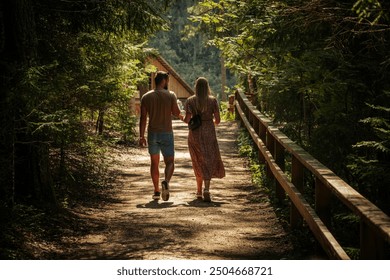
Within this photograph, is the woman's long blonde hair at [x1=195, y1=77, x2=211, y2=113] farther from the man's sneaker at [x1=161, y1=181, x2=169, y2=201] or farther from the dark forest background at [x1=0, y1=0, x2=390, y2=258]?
the man's sneaker at [x1=161, y1=181, x2=169, y2=201]

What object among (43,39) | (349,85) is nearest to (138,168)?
(43,39)

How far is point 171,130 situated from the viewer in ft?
34.5

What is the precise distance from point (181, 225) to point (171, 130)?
94.1 inches

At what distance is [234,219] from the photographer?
9102 mm

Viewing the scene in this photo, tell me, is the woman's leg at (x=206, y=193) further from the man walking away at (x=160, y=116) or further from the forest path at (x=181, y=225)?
the man walking away at (x=160, y=116)

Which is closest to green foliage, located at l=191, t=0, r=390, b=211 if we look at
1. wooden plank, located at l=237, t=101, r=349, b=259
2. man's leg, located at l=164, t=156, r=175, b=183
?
wooden plank, located at l=237, t=101, r=349, b=259

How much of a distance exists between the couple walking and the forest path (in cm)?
47

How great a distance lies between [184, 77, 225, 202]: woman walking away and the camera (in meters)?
10.5

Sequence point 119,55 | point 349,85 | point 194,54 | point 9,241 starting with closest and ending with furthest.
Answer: point 9,241 < point 349,85 < point 119,55 < point 194,54

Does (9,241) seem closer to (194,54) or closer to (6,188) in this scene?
(6,188)

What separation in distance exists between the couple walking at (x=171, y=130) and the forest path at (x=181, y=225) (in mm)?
466
